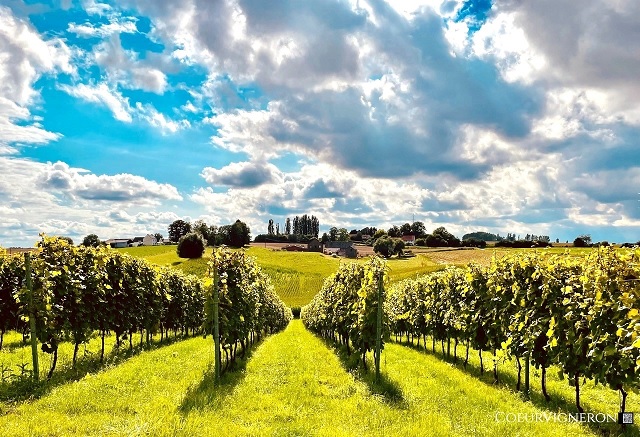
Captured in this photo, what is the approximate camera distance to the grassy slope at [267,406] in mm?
6930

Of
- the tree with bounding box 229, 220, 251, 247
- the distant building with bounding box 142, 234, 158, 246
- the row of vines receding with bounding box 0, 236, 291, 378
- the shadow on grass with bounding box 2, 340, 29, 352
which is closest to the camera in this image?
the row of vines receding with bounding box 0, 236, 291, 378

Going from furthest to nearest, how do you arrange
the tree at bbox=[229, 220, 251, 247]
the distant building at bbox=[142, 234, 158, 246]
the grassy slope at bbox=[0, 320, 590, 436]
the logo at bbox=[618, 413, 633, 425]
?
the distant building at bbox=[142, 234, 158, 246] < the tree at bbox=[229, 220, 251, 247] < the logo at bbox=[618, 413, 633, 425] < the grassy slope at bbox=[0, 320, 590, 436]

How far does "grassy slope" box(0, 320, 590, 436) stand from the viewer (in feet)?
22.7

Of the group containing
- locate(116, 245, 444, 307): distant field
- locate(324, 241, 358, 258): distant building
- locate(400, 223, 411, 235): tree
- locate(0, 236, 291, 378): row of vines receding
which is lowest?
locate(116, 245, 444, 307): distant field

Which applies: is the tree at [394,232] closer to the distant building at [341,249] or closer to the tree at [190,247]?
the distant building at [341,249]

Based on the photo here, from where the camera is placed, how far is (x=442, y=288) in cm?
1673

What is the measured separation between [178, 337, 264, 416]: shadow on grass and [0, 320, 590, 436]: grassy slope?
3cm

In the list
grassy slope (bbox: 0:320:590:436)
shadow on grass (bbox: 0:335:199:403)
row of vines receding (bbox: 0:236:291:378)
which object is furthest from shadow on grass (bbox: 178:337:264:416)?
shadow on grass (bbox: 0:335:199:403)

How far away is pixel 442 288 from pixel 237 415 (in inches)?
445

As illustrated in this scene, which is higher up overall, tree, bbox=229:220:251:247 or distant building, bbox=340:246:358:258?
tree, bbox=229:220:251:247

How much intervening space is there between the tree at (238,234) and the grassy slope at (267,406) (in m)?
106

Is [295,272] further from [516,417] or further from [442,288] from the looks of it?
[516,417]

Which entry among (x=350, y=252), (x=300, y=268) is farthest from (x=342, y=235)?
(x=300, y=268)

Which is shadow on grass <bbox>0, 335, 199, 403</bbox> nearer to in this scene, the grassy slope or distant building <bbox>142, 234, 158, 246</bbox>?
the grassy slope
